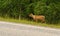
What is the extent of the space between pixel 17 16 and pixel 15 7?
2.09ft

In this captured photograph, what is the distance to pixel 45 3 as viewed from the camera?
40.2ft

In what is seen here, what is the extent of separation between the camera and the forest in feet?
39.4

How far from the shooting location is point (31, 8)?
13.0 metres

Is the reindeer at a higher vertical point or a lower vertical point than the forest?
lower

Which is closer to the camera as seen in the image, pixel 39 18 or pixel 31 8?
pixel 39 18

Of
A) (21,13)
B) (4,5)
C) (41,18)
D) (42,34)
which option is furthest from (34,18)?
(42,34)

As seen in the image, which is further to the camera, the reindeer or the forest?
the reindeer

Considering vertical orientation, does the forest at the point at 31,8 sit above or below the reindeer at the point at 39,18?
above

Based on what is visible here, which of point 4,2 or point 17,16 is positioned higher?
point 4,2

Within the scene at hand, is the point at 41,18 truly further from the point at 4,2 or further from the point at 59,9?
the point at 4,2

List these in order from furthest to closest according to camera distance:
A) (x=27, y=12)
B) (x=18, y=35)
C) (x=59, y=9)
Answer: (x=27, y=12), (x=59, y=9), (x=18, y=35)

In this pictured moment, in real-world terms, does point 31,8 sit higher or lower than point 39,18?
higher

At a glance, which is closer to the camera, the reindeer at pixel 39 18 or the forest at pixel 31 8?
the forest at pixel 31 8

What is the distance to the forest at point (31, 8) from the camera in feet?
39.4
